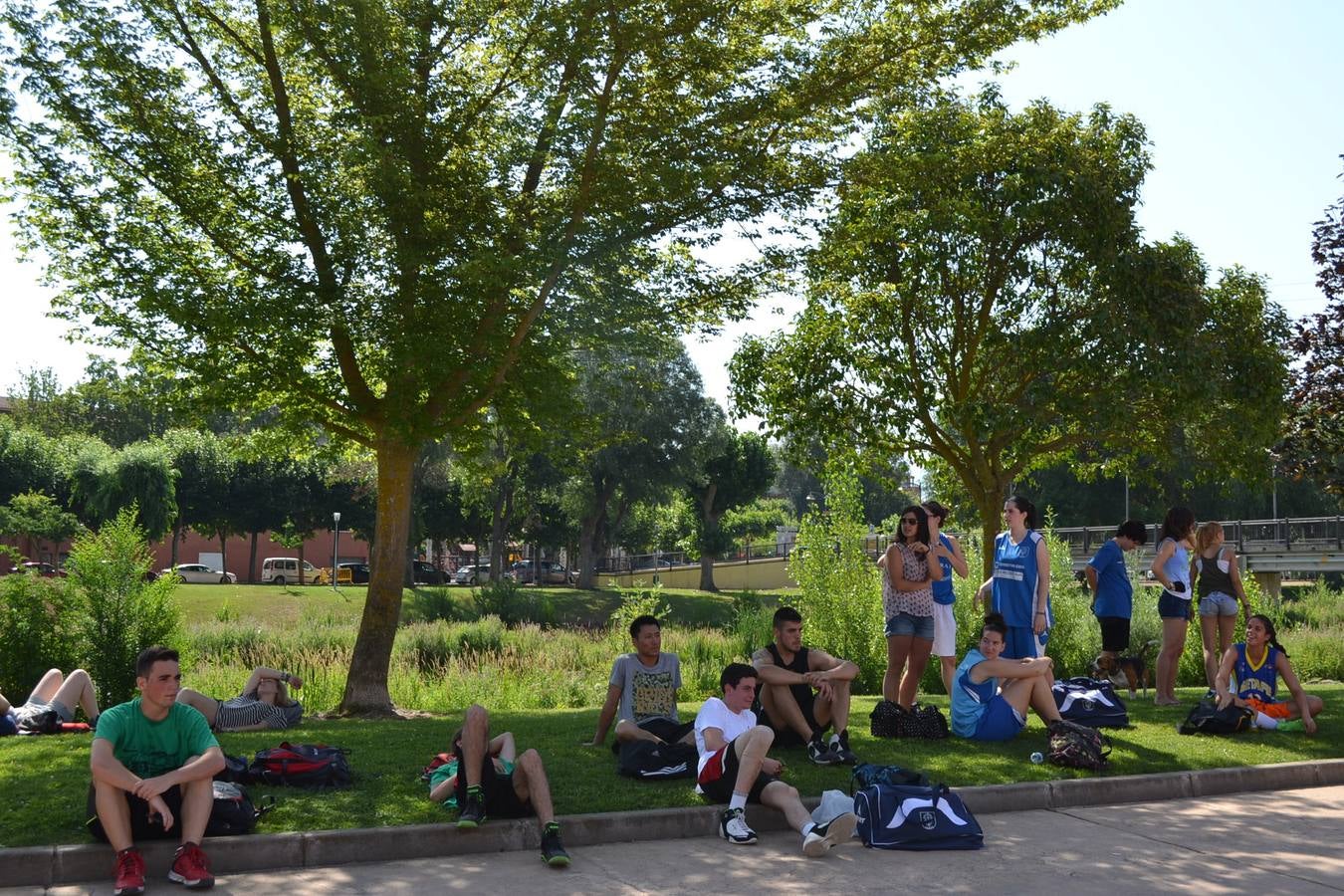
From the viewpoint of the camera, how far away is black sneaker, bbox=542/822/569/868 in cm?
638

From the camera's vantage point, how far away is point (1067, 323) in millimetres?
15281

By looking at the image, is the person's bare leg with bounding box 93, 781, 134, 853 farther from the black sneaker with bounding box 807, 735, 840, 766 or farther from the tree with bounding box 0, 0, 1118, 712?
the tree with bounding box 0, 0, 1118, 712

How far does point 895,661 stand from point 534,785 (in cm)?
441

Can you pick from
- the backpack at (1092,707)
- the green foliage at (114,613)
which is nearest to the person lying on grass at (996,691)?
the backpack at (1092,707)

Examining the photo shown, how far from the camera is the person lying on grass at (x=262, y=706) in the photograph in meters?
10.7

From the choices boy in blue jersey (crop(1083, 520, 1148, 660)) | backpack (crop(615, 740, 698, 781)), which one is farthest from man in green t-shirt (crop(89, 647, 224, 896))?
boy in blue jersey (crop(1083, 520, 1148, 660))

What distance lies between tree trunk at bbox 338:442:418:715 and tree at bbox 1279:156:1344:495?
10.6 m

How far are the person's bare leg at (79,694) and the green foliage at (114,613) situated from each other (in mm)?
1823

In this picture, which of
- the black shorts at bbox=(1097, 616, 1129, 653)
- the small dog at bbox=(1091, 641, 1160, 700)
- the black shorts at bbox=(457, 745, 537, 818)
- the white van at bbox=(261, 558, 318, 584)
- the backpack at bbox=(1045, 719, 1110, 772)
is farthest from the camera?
the white van at bbox=(261, 558, 318, 584)

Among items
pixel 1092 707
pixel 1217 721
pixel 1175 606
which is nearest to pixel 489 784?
pixel 1092 707

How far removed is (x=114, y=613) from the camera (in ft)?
40.9

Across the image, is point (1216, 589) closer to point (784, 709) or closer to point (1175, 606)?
point (1175, 606)

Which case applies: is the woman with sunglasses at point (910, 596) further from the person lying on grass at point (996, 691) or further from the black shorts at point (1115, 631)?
the black shorts at point (1115, 631)

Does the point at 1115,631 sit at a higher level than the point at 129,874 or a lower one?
higher
